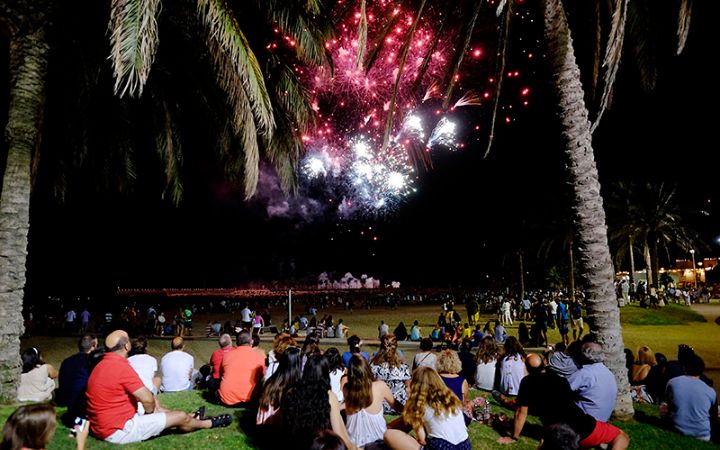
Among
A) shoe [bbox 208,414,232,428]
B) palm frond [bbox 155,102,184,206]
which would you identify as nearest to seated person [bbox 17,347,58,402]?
shoe [bbox 208,414,232,428]

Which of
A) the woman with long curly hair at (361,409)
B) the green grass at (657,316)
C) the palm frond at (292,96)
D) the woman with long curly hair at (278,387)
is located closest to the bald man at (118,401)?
the woman with long curly hair at (278,387)

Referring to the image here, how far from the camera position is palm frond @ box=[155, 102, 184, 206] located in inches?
430

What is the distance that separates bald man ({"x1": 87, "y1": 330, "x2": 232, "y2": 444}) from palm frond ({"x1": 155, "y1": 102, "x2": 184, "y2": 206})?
714 cm

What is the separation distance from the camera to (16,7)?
7625 mm

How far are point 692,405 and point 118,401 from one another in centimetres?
739

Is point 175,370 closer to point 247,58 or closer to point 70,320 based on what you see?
point 247,58

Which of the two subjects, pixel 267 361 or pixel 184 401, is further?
pixel 267 361

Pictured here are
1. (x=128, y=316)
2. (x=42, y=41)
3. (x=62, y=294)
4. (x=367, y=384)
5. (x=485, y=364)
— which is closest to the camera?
(x=367, y=384)

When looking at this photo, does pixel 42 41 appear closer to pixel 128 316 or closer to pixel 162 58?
pixel 162 58

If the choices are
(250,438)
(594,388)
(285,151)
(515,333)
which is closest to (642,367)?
(594,388)

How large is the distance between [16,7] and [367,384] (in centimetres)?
893

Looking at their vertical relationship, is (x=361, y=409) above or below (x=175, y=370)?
above

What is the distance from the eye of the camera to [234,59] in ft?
23.3

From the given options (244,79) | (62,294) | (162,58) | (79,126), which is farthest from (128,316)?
(244,79)
